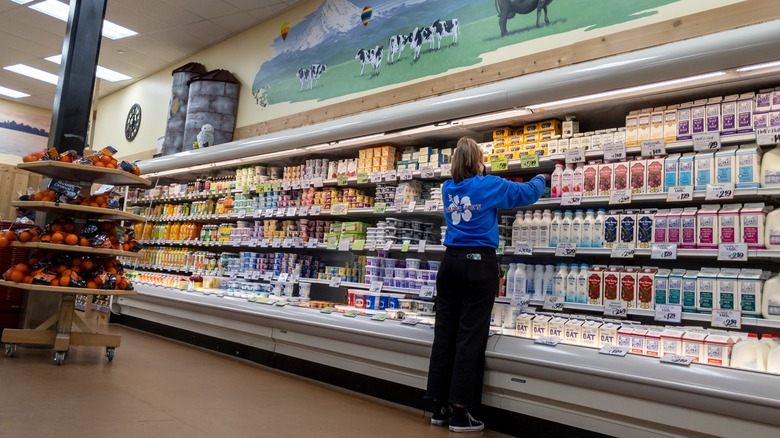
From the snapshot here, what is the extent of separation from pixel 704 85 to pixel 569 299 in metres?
1.43

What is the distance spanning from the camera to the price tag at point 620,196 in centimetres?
334

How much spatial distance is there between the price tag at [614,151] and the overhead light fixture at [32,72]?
473 inches

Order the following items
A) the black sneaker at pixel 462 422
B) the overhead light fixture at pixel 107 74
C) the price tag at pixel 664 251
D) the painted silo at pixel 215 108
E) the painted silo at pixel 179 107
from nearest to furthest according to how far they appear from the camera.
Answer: the price tag at pixel 664 251 → the black sneaker at pixel 462 422 → the painted silo at pixel 215 108 → the painted silo at pixel 179 107 → the overhead light fixture at pixel 107 74

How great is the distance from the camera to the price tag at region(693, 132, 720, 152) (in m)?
3.11

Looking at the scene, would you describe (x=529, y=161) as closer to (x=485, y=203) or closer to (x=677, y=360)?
(x=485, y=203)

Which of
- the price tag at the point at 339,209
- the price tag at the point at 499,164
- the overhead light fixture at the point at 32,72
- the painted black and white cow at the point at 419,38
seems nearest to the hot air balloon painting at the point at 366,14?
the painted black and white cow at the point at 419,38

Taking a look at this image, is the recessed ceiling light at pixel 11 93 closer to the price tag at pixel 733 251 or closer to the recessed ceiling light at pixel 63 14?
the recessed ceiling light at pixel 63 14

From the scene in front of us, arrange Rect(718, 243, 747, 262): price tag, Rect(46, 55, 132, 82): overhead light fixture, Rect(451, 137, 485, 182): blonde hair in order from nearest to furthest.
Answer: Rect(718, 243, 747, 262): price tag
Rect(451, 137, 485, 182): blonde hair
Rect(46, 55, 132, 82): overhead light fixture

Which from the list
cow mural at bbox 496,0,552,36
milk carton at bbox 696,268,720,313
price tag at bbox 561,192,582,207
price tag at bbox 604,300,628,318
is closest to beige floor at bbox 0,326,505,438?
price tag at bbox 604,300,628,318

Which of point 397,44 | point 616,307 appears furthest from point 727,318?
point 397,44

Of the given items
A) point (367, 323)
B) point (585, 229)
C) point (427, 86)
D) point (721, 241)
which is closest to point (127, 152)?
point (427, 86)

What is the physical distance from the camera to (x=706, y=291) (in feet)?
9.86

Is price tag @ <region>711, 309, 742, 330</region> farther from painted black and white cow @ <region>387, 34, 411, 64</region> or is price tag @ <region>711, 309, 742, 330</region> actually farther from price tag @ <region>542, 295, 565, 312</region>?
painted black and white cow @ <region>387, 34, 411, 64</region>

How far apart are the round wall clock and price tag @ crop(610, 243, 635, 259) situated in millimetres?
10003
